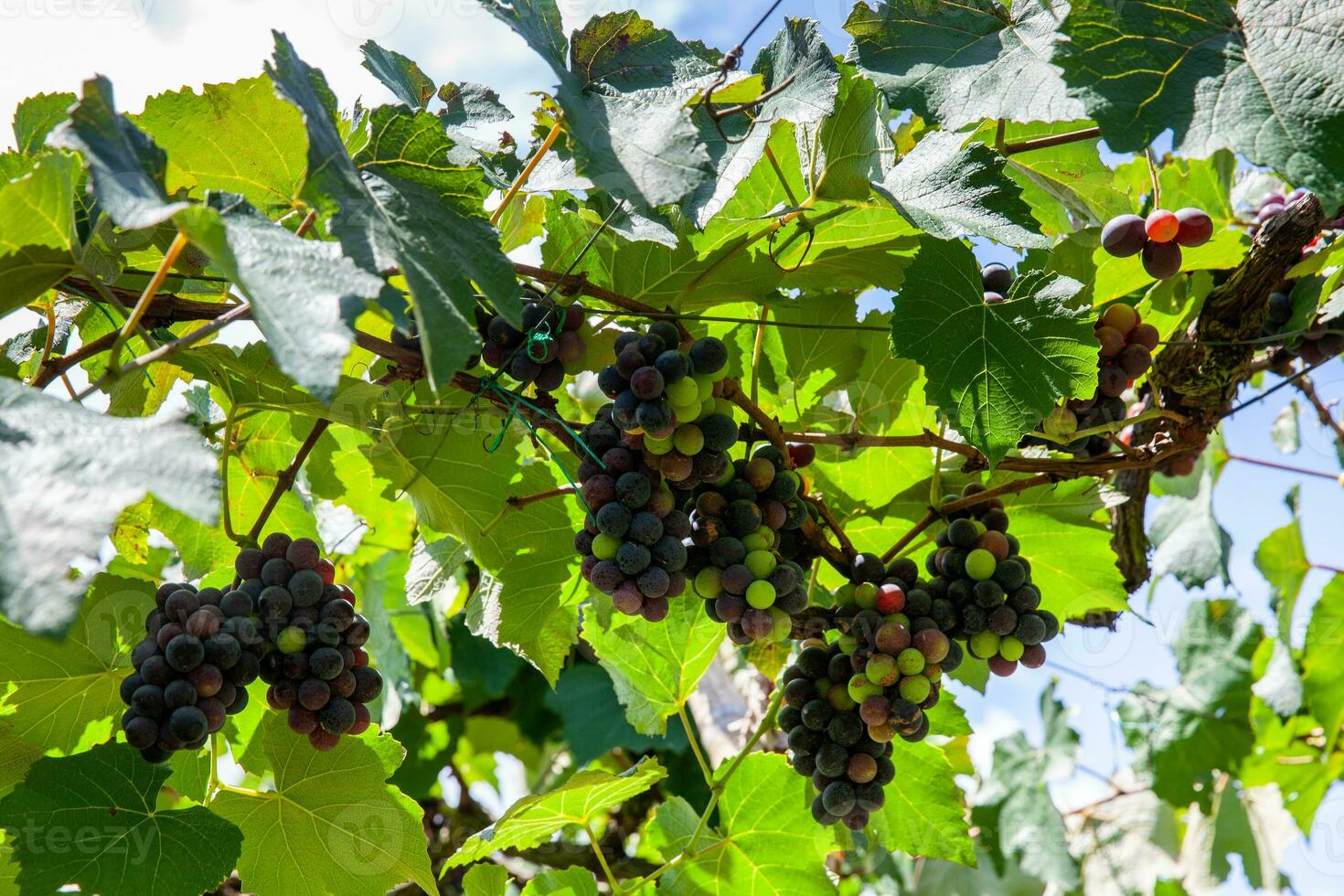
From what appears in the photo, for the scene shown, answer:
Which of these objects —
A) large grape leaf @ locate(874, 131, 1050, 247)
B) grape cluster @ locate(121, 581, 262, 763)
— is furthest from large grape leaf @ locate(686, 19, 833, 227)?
grape cluster @ locate(121, 581, 262, 763)

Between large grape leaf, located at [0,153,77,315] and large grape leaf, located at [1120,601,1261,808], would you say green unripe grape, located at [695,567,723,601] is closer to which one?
large grape leaf, located at [0,153,77,315]

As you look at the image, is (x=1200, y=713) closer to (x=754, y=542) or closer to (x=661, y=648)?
(x=661, y=648)

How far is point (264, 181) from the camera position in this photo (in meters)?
1.24

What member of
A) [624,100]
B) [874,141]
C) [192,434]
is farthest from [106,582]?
[874,141]

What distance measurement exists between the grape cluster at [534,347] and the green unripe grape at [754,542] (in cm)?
31

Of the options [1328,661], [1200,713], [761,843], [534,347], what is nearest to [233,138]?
[534,347]

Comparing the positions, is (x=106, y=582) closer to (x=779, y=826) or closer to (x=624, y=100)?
(x=624, y=100)

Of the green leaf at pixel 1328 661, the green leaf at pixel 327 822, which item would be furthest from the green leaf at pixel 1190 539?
the green leaf at pixel 327 822

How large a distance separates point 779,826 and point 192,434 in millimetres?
1196

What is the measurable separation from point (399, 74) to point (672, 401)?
24.0 inches

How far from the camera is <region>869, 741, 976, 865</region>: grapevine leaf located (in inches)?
66.5

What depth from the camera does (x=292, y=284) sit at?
0.86 m

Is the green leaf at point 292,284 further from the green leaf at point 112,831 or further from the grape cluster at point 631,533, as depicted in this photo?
the green leaf at point 112,831

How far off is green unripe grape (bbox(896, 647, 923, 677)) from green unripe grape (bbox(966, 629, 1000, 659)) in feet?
0.39
